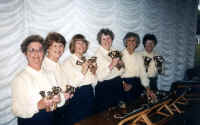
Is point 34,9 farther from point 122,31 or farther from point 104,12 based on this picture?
point 122,31

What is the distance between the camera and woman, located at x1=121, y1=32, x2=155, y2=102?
3.94 meters

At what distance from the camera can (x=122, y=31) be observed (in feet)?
16.3

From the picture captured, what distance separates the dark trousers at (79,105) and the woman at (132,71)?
1002 mm

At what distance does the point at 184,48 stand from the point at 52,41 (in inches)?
232

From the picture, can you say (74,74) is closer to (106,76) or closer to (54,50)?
(54,50)

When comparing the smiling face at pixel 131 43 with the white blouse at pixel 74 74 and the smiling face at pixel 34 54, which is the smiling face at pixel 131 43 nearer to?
the white blouse at pixel 74 74

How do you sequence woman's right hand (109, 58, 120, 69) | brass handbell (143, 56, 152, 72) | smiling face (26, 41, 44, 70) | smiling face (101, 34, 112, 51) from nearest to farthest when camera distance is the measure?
1. smiling face (26, 41, 44, 70)
2. woman's right hand (109, 58, 120, 69)
3. smiling face (101, 34, 112, 51)
4. brass handbell (143, 56, 152, 72)

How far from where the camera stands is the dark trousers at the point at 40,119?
7.37ft

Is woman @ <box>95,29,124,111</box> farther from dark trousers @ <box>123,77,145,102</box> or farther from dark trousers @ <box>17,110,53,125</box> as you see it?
dark trousers @ <box>17,110,53,125</box>

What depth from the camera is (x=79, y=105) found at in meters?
3.04

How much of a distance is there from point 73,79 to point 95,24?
165 centimetres

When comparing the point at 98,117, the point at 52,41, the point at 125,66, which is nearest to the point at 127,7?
the point at 125,66

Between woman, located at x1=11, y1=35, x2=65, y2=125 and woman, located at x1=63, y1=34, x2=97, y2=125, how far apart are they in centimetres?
54

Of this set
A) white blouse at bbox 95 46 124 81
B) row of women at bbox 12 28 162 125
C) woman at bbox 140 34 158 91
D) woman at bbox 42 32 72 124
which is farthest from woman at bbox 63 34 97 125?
woman at bbox 140 34 158 91
